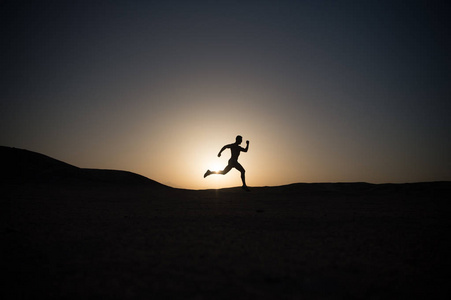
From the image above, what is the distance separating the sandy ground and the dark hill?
36.0ft

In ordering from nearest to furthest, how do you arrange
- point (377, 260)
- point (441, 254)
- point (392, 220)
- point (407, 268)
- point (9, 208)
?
point (407, 268)
point (377, 260)
point (441, 254)
point (392, 220)
point (9, 208)

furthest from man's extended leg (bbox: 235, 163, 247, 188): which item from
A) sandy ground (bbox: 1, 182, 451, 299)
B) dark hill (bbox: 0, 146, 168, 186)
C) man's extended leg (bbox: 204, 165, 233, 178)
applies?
dark hill (bbox: 0, 146, 168, 186)

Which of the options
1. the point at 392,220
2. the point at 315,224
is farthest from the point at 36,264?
the point at 392,220

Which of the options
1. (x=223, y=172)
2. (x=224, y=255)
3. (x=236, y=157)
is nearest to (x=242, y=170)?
(x=236, y=157)

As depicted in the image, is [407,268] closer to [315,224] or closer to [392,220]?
[315,224]

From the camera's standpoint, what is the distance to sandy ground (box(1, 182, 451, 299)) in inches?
82.7

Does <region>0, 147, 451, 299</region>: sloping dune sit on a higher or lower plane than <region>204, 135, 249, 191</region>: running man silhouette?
lower

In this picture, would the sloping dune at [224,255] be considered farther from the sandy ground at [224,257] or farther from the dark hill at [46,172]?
the dark hill at [46,172]

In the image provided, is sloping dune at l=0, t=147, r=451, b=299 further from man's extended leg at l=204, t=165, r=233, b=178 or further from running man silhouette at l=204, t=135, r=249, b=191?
man's extended leg at l=204, t=165, r=233, b=178

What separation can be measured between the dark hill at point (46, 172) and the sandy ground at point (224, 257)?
11.0 meters

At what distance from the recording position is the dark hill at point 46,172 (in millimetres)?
14523

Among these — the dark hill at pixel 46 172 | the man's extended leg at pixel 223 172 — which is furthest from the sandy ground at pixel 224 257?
the dark hill at pixel 46 172

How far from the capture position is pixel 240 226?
172 inches

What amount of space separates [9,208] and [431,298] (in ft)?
24.0
